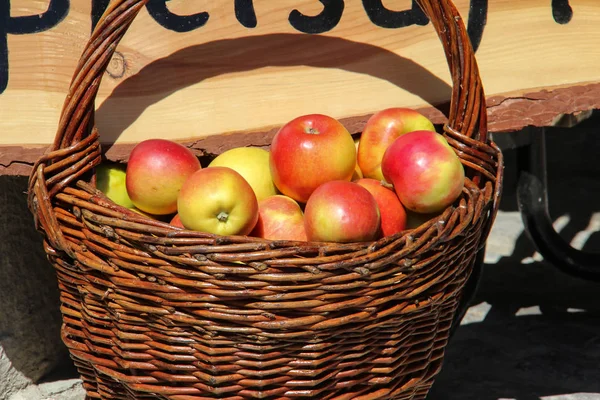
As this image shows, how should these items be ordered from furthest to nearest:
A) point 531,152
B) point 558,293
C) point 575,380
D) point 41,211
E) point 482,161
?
point 558,293
point 531,152
point 575,380
point 482,161
point 41,211

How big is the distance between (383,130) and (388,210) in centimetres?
21

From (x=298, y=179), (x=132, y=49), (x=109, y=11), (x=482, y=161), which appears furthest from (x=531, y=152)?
(x=109, y=11)

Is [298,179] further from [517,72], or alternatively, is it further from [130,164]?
[517,72]

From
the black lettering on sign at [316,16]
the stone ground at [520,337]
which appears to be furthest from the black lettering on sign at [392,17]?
the stone ground at [520,337]

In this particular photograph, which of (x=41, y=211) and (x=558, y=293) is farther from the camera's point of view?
(x=558, y=293)

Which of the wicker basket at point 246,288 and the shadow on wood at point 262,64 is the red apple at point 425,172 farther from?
the shadow on wood at point 262,64

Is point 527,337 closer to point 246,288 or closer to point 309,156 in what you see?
point 309,156

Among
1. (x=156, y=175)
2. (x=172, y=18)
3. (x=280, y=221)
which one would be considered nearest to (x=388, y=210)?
(x=280, y=221)

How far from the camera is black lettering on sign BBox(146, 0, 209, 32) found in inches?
62.4

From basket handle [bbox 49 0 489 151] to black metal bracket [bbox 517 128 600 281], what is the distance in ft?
3.08

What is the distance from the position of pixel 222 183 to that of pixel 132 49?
1.78ft

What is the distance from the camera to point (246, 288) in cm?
109

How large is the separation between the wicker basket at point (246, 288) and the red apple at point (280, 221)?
20 centimetres

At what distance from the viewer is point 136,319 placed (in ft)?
3.85
